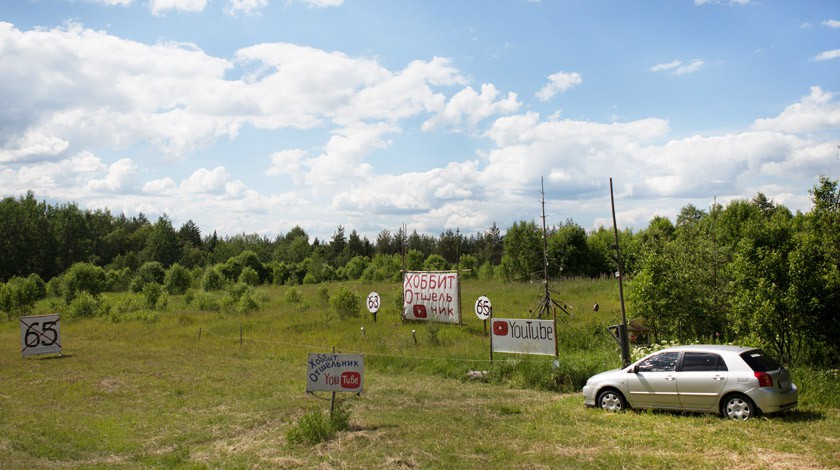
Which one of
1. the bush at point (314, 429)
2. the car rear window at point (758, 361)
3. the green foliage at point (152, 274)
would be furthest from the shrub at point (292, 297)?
the car rear window at point (758, 361)

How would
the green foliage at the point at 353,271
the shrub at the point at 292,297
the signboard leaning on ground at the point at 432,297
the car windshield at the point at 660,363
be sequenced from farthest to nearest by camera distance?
the green foliage at the point at 353,271 → the shrub at the point at 292,297 → the signboard leaning on ground at the point at 432,297 → the car windshield at the point at 660,363

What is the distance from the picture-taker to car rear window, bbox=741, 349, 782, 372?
11883 millimetres

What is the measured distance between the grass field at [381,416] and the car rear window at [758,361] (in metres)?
1.00

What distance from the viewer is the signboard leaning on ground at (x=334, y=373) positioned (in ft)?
42.2

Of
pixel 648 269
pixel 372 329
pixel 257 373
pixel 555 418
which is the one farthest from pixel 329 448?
pixel 372 329

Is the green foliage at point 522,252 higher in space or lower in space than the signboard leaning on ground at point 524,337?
higher

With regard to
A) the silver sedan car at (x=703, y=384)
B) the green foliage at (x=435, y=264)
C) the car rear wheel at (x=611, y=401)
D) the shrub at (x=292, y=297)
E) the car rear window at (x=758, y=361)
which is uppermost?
the green foliage at (x=435, y=264)

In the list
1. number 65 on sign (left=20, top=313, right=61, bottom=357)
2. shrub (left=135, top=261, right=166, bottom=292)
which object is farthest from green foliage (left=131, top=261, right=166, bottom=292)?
number 65 on sign (left=20, top=313, right=61, bottom=357)

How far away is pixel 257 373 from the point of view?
20172 millimetres

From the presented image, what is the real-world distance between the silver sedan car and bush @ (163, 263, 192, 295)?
55795mm

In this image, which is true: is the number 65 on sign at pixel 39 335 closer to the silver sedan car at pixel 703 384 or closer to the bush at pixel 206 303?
the bush at pixel 206 303

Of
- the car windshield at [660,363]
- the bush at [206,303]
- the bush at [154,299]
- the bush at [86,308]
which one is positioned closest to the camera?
the car windshield at [660,363]

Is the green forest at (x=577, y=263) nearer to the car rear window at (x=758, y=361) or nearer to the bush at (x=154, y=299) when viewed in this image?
the bush at (x=154, y=299)

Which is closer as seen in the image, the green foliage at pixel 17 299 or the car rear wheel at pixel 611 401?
the car rear wheel at pixel 611 401
